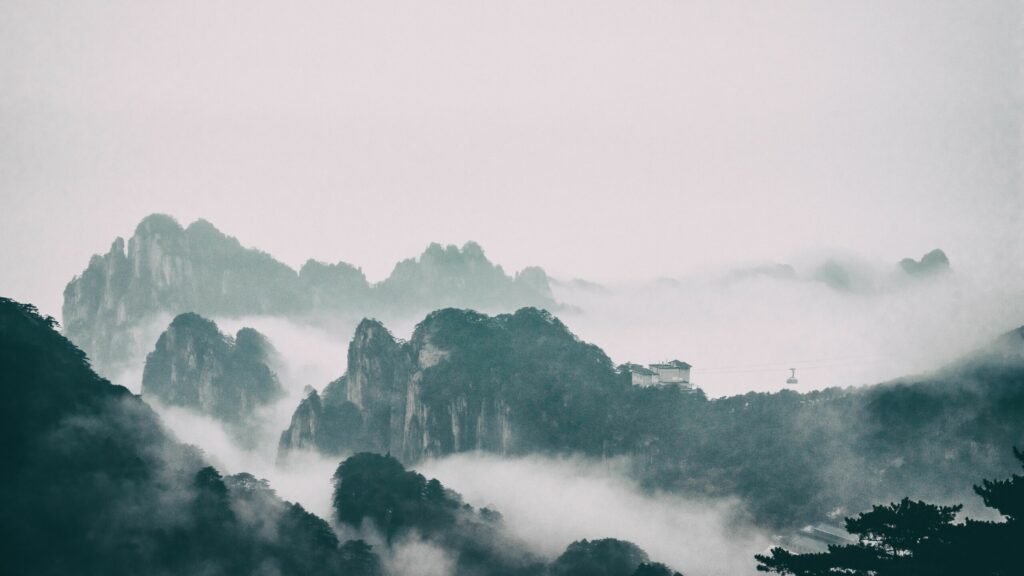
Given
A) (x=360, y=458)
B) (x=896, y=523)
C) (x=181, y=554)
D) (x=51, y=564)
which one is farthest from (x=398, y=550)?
(x=896, y=523)

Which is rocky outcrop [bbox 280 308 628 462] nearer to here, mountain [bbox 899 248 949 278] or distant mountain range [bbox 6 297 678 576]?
distant mountain range [bbox 6 297 678 576]

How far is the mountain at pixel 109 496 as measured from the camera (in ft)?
220

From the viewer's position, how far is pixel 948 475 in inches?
3415

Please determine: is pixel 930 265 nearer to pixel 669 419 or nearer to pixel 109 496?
pixel 669 419

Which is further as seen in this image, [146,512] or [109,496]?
[146,512]

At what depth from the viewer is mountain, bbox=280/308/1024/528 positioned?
3477 inches

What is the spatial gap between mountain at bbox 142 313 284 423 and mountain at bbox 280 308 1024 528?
2429cm

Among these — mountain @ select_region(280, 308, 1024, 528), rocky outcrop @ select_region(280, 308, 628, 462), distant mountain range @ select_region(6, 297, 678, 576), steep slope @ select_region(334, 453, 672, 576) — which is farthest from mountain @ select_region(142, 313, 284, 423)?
distant mountain range @ select_region(6, 297, 678, 576)

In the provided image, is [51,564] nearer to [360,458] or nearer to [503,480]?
[360,458]

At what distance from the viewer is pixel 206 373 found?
158 m

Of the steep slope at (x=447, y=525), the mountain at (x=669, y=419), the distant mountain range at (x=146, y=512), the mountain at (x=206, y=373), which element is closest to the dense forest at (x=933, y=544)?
the distant mountain range at (x=146, y=512)

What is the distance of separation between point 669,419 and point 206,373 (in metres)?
84.9

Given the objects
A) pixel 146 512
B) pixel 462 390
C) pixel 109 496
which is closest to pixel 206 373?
pixel 462 390

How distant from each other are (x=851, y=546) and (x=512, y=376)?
84.8 m
